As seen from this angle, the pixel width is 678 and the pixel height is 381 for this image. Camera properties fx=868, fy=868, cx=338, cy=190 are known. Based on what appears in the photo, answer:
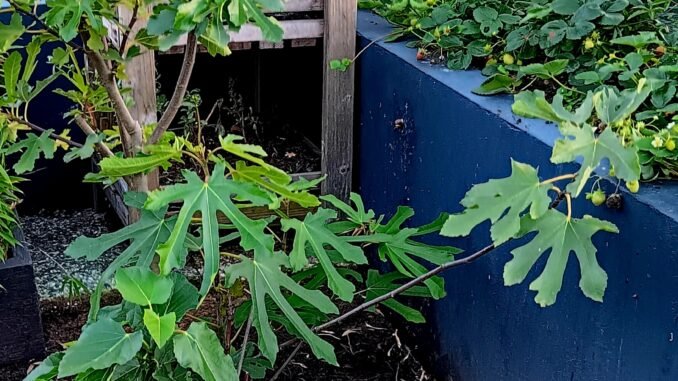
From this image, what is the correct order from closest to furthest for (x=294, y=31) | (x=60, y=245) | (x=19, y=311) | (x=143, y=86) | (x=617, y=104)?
(x=617, y=104)
(x=19, y=311)
(x=143, y=86)
(x=294, y=31)
(x=60, y=245)

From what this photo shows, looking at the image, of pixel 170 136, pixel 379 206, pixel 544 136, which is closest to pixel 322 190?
pixel 379 206

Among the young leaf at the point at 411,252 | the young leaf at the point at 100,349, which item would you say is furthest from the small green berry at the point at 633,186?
the young leaf at the point at 100,349

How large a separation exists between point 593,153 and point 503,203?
17 centimetres

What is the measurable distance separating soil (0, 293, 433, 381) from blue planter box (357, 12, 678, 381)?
4.6 inches

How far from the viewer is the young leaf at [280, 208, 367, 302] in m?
1.91

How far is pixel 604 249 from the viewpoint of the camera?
1.67 metres

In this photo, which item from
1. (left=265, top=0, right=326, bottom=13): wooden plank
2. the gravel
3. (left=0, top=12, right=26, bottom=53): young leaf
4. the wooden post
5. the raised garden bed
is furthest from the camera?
the gravel

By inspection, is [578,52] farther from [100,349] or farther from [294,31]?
[100,349]

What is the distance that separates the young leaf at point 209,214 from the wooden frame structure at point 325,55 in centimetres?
105

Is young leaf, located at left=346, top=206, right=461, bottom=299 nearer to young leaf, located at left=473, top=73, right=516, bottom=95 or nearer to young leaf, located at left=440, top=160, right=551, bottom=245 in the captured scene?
young leaf, located at left=473, top=73, right=516, bottom=95

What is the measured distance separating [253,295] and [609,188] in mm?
762

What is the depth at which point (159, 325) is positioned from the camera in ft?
5.28

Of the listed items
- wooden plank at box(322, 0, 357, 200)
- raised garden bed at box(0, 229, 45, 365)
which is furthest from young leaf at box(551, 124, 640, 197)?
raised garden bed at box(0, 229, 45, 365)

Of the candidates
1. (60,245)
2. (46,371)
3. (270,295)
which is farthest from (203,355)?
(60,245)
